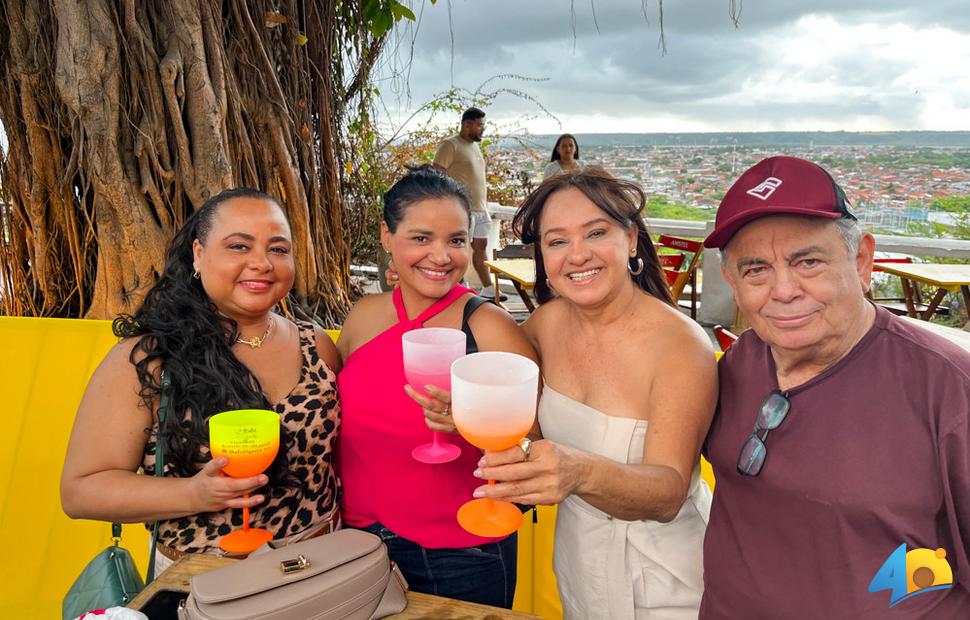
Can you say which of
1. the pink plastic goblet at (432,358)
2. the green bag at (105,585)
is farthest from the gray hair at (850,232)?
the green bag at (105,585)

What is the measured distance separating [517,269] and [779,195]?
5.05 m

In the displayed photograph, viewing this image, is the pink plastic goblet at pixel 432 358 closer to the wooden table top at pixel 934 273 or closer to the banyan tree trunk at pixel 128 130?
the banyan tree trunk at pixel 128 130

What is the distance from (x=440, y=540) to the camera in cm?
166

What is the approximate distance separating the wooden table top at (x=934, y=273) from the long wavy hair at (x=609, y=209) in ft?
15.8

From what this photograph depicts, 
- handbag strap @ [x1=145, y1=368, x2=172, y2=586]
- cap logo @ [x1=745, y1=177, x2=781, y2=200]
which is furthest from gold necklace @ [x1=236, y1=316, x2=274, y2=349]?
cap logo @ [x1=745, y1=177, x2=781, y2=200]

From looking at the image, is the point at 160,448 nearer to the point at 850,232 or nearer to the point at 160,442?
the point at 160,442

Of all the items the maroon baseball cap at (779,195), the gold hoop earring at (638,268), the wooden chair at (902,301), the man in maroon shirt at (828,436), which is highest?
the maroon baseball cap at (779,195)

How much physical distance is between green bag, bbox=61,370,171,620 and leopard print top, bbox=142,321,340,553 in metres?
0.07

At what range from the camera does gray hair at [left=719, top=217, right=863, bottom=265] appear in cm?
121

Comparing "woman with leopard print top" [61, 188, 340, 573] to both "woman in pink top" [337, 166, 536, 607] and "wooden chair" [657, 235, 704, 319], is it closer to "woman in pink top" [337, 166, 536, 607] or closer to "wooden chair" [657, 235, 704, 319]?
"woman in pink top" [337, 166, 536, 607]

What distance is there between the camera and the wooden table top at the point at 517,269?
5.79m

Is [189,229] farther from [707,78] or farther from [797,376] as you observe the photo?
[707,78]

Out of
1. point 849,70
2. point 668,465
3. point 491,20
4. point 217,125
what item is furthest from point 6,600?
point 849,70

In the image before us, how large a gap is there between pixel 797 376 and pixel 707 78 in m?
3.61
